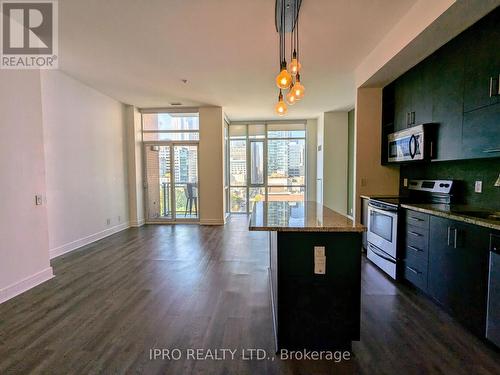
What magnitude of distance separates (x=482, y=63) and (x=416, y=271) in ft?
6.65

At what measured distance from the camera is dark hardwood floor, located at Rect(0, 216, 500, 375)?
1676 millimetres

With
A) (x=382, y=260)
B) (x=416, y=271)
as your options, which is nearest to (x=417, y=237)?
(x=416, y=271)

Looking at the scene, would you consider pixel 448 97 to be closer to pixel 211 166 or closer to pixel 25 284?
pixel 211 166

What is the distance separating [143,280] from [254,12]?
10.4 feet

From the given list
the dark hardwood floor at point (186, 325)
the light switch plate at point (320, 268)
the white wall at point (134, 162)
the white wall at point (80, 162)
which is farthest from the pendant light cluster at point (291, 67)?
the white wall at point (134, 162)

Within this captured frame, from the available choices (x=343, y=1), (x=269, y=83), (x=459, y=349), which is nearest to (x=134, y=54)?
(x=269, y=83)

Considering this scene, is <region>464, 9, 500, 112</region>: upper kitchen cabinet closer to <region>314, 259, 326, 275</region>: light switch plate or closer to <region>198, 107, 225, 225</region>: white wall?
<region>314, 259, 326, 275</region>: light switch plate

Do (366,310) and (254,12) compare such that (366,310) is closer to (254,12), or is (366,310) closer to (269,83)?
(254,12)

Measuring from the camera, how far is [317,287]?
1.75 metres

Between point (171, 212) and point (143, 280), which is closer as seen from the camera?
point (143, 280)

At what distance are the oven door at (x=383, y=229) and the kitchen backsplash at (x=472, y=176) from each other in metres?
0.74

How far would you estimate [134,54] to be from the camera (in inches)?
130

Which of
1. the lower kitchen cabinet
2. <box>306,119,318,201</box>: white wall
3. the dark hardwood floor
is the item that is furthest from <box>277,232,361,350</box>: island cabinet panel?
<box>306,119,318,201</box>: white wall

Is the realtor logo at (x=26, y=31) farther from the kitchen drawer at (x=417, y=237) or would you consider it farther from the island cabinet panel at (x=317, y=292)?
the kitchen drawer at (x=417, y=237)
